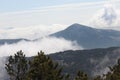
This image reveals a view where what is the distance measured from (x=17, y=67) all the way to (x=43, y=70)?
7804 mm

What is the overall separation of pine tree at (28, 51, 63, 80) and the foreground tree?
529 cm

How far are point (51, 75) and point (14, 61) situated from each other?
9499mm

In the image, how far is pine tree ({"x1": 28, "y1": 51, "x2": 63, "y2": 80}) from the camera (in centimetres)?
4641

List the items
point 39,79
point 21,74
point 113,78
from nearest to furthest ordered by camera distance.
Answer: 1. point 39,79
2. point 21,74
3. point 113,78

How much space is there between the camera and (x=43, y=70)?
152ft

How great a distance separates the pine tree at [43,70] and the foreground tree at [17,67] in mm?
5288

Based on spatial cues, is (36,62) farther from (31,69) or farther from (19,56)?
(19,56)

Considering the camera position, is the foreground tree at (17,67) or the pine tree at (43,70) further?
the foreground tree at (17,67)

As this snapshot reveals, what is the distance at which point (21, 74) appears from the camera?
52500mm

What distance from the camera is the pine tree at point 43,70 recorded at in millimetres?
46406

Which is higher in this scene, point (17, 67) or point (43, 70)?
point (17, 67)

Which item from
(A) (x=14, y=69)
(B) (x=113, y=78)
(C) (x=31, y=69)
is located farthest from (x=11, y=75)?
(B) (x=113, y=78)

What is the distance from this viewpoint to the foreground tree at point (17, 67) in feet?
172

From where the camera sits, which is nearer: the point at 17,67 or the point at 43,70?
the point at 43,70
